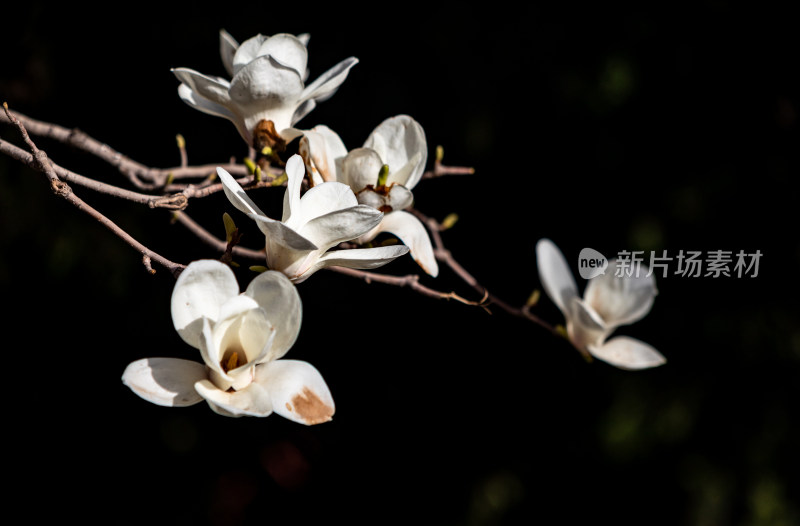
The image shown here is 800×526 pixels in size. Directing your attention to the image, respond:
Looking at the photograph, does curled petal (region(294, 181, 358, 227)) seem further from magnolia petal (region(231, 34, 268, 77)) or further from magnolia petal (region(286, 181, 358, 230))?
magnolia petal (region(231, 34, 268, 77))

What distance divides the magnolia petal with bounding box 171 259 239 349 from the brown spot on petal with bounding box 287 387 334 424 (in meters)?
0.08

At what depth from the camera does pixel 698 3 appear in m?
1.40

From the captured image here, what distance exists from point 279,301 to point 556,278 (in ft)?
1.33

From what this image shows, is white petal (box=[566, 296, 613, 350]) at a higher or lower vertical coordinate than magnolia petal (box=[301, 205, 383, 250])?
higher

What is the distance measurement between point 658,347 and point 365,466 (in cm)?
66

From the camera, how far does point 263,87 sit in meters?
0.60

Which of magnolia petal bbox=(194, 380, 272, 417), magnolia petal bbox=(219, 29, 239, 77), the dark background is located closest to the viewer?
magnolia petal bbox=(194, 380, 272, 417)

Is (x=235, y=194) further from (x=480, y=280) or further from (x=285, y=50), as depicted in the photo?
(x=480, y=280)

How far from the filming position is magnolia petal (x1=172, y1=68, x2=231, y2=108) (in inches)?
23.3

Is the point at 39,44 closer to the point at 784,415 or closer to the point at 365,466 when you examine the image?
the point at 365,466

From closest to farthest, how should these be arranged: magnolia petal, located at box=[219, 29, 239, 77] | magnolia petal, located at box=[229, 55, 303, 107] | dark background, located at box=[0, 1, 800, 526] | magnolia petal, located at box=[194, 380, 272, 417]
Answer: magnolia petal, located at box=[194, 380, 272, 417] → magnolia petal, located at box=[229, 55, 303, 107] → magnolia petal, located at box=[219, 29, 239, 77] → dark background, located at box=[0, 1, 800, 526]

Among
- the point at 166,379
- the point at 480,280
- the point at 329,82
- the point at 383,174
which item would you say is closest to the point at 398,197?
the point at 383,174

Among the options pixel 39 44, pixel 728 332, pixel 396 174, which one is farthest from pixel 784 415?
pixel 39 44

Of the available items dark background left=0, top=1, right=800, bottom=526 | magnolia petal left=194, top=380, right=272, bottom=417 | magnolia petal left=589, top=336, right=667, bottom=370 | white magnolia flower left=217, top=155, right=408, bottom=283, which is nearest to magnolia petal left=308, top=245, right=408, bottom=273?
white magnolia flower left=217, top=155, right=408, bottom=283
